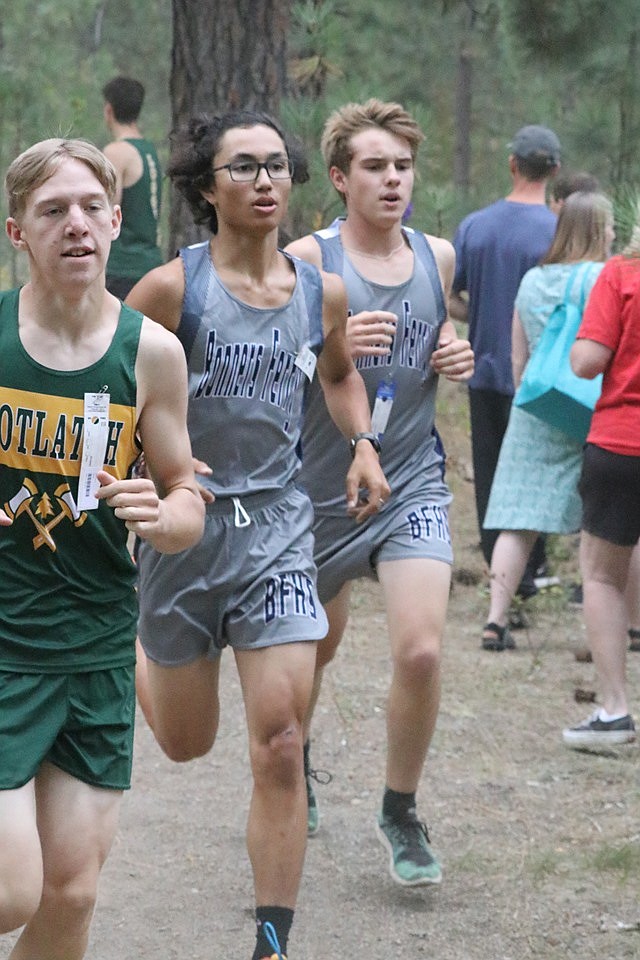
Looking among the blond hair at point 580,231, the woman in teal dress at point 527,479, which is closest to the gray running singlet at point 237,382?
the blond hair at point 580,231

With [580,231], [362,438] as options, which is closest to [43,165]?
[362,438]

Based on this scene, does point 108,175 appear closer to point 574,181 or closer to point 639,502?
point 639,502

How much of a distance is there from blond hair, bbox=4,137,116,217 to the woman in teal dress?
4088 millimetres

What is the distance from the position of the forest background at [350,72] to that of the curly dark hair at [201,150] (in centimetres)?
73

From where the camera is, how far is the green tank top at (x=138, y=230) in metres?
8.89

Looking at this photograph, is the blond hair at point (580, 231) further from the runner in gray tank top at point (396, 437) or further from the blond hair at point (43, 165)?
the blond hair at point (43, 165)

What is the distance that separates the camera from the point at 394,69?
1945 centimetres

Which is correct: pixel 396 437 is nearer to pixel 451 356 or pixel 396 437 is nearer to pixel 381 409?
pixel 381 409

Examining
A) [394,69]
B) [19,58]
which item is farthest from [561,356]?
[394,69]

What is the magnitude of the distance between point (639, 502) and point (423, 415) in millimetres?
1169

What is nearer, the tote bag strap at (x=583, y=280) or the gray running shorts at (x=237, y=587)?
the gray running shorts at (x=237, y=587)

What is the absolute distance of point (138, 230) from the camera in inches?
351

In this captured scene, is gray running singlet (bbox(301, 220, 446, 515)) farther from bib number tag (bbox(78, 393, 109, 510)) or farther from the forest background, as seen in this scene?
bib number tag (bbox(78, 393, 109, 510))

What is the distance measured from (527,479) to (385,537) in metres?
2.78
